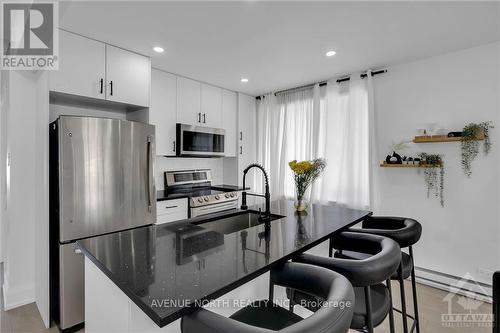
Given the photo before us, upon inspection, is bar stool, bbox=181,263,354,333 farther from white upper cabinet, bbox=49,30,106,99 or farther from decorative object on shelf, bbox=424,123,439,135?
decorative object on shelf, bbox=424,123,439,135

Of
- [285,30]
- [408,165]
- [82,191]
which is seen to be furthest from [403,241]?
[82,191]

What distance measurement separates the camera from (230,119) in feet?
13.7

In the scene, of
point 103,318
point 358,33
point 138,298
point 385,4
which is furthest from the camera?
point 358,33

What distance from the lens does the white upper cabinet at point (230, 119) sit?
4086 millimetres

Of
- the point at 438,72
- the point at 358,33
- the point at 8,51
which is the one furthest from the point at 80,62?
the point at 438,72

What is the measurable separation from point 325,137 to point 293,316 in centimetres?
282

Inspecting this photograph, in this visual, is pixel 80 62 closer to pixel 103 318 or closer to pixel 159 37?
pixel 159 37

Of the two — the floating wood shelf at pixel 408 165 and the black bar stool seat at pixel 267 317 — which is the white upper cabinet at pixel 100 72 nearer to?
the black bar stool seat at pixel 267 317

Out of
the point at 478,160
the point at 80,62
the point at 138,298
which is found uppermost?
the point at 80,62

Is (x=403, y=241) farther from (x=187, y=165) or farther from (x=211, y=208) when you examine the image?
(x=187, y=165)

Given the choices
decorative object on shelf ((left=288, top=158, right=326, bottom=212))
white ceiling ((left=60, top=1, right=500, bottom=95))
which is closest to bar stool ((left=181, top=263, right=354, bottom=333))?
decorative object on shelf ((left=288, top=158, right=326, bottom=212))

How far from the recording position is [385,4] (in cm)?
186

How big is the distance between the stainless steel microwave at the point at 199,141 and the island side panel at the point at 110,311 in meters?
2.26

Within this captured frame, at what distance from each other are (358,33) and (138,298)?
2.55 m
